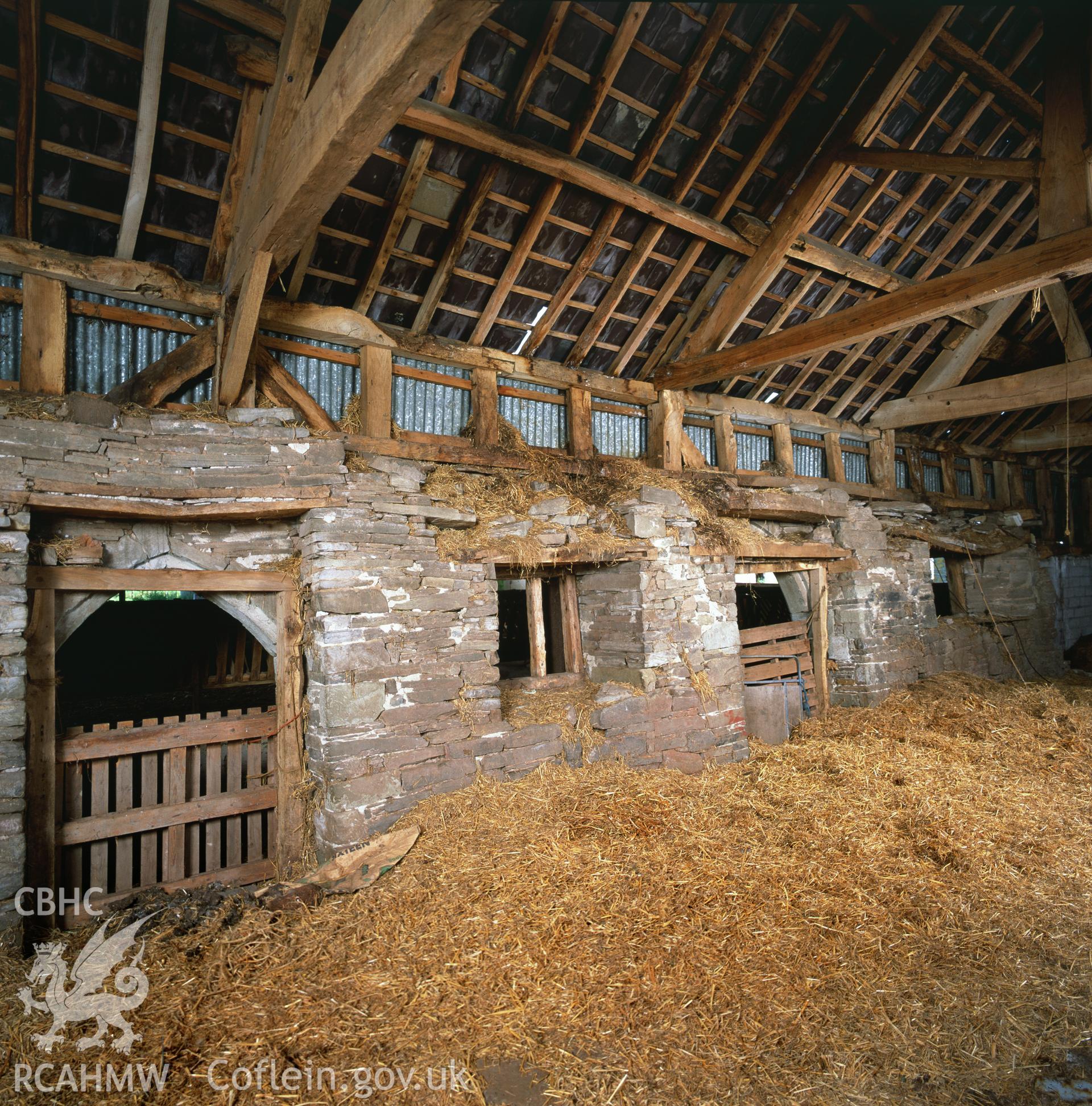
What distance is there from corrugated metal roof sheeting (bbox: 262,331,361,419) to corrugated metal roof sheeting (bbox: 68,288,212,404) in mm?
781

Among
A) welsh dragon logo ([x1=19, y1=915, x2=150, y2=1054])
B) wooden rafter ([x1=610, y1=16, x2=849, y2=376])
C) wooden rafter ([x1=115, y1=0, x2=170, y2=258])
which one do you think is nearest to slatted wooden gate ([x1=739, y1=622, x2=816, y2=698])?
wooden rafter ([x1=610, y1=16, x2=849, y2=376])

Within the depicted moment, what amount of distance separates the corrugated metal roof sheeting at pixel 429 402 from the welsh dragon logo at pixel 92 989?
15.3ft

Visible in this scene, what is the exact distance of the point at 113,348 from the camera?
5.17 m

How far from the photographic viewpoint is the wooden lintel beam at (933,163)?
6207mm

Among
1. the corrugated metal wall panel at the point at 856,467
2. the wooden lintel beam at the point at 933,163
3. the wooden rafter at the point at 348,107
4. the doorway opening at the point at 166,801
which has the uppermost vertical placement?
the wooden lintel beam at the point at 933,163

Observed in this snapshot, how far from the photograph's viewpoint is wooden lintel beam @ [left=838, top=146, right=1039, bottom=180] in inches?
244

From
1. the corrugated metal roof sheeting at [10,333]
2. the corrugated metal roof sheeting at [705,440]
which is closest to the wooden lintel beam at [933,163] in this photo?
the corrugated metal roof sheeting at [705,440]

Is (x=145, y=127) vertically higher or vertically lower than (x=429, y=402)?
higher

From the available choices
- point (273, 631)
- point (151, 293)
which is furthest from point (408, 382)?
point (273, 631)

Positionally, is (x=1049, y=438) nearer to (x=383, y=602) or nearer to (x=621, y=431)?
(x=621, y=431)

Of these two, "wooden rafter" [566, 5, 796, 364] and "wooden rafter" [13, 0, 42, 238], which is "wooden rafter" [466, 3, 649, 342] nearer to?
"wooden rafter" [566, 5, 796, 364]

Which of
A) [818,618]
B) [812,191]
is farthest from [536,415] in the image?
[818,618]

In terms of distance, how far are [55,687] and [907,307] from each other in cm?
799

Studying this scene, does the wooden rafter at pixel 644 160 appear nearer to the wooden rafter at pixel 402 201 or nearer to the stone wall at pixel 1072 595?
the wooden rafter at pixel 402 201
